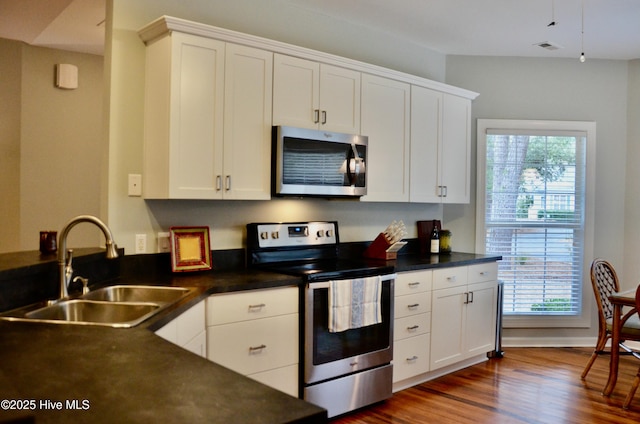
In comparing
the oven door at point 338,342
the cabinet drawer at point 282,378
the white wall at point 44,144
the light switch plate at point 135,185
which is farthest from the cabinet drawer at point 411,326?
the white wall at point 44,144

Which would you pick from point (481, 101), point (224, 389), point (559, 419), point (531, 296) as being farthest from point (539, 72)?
point (224, 389)

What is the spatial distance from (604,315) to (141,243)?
10.7 ft

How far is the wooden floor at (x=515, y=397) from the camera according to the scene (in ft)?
10.4

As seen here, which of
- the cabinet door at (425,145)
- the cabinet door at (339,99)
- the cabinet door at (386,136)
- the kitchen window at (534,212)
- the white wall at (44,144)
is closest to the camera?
the cabinet door at (339,99)

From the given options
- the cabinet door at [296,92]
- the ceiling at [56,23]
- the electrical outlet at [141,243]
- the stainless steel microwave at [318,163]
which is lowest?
the electrical outlet at [141,243]

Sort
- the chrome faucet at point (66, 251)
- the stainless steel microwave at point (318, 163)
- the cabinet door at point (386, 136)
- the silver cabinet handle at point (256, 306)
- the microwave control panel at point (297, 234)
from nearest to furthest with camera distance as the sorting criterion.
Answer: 1. the chrome faucet at point (66, 251)
2. the silver cabinet handle at point (256, 306)
3. the stainless steel microwave at point (318, 163)
4. the microwave control panel at point (297, 234)
5. the cabinet door at point (386, 136)

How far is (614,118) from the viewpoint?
5.03m

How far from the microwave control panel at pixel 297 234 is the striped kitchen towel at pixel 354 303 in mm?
514

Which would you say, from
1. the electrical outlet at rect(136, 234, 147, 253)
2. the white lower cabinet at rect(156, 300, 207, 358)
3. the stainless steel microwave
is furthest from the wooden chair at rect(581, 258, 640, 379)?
the electrical outlet at rect(136, 234, 147, 253)

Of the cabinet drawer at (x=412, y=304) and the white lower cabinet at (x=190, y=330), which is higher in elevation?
the white lower cabinet at (x=190, y=330)

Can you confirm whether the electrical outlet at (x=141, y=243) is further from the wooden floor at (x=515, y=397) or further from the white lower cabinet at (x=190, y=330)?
the wooden floor at (x=515, y=397)

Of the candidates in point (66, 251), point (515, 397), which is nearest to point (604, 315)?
point (515, 397)

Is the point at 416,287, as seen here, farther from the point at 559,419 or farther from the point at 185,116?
the point at 185,116

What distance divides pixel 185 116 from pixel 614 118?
415 centimetres
